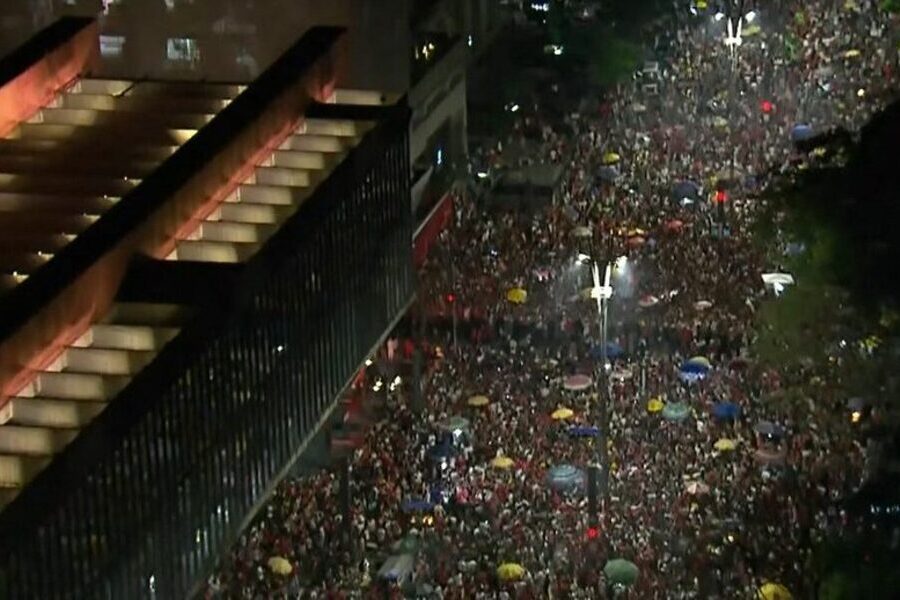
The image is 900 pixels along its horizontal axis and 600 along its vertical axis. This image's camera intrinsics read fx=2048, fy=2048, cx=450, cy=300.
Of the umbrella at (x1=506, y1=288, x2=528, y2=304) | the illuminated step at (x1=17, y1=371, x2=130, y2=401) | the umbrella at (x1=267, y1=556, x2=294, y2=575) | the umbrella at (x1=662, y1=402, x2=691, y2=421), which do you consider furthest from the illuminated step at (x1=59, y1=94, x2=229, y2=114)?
the umbrella at (x1=506, y1=288, x2=528, y2=304)

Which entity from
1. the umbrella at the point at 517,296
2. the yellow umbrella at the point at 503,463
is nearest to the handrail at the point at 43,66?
the yellow umbrella at the point at 503,463

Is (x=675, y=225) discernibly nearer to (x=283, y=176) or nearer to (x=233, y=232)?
(x=283, y=176)

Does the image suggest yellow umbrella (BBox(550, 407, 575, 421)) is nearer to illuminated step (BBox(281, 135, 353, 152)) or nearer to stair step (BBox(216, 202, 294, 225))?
illuminated step (BBox(281, 135, 353, 152))

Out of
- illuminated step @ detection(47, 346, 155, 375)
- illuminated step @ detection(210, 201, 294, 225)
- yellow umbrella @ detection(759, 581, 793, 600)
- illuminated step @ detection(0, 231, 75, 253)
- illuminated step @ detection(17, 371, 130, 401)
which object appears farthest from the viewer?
illuminated step @ detection(210, 201, 294, 225)

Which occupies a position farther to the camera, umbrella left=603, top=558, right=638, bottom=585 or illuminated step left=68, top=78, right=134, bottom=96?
illuminated step left=68, top=78, right=134, bottom=96

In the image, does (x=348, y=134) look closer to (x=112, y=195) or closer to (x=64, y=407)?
(x=112, y=195)

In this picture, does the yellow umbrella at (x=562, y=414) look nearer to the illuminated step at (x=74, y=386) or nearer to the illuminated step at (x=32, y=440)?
the illuminated step at (x=74, y=386)
